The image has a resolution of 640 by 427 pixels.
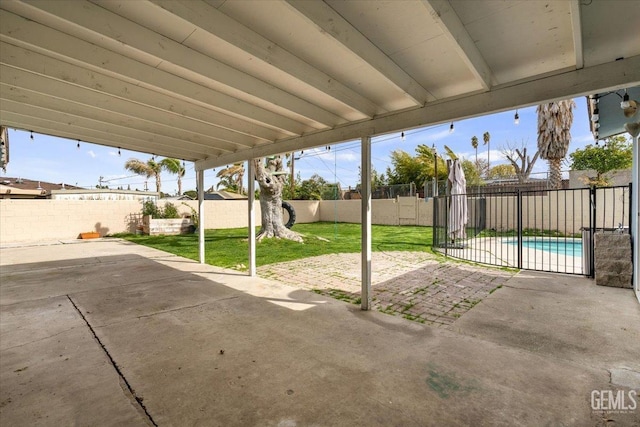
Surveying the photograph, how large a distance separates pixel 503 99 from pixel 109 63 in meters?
3.41

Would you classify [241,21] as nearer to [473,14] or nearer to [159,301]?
[473,14]

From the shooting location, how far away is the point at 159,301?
13.8 feet

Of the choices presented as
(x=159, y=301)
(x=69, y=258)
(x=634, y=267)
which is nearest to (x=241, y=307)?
(x=159, y=301)

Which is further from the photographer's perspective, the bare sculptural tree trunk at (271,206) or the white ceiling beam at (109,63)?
the bare sculptural tree trunk at (271,206)

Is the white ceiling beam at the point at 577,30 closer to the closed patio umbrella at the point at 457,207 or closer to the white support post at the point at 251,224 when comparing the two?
the white support post at the point at 251,224

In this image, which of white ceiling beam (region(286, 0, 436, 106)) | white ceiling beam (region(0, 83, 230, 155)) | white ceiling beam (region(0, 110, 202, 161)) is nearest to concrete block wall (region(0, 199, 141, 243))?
white ceiling beam (region(0, 110, 202, 161))

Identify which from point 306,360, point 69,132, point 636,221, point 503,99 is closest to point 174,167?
point 69,132

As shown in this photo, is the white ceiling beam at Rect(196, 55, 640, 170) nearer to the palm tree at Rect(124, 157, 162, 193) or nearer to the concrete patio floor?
the concrete patio floor

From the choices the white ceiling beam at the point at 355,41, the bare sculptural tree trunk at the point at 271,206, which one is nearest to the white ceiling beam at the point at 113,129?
the white ceiling beam at the point at 355,41

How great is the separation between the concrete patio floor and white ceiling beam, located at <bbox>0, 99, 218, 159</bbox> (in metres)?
2.47

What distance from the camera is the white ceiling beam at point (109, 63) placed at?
212 centimetres

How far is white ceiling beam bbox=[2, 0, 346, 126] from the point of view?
1969 mm

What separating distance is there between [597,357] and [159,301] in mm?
4847

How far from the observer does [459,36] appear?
207cm
